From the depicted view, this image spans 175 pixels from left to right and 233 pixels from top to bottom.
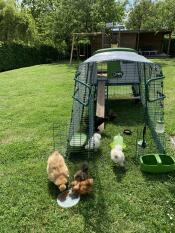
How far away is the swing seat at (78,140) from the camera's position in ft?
13.1

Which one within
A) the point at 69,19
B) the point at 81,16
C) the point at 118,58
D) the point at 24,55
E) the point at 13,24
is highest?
the point at 81,16

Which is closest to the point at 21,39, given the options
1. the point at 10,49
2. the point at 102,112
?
the point at 10,49

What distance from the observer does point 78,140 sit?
410 centimetres

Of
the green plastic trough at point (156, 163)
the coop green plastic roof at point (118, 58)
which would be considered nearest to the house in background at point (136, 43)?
the coop green plastic roof at point (118, 58)

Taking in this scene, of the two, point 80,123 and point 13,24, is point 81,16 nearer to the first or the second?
point 13,24

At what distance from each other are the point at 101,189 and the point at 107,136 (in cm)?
162

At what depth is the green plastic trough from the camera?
350cm

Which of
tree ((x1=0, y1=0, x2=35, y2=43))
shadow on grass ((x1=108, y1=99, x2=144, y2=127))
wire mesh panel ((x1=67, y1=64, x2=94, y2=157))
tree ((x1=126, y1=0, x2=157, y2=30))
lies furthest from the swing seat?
tree ((x1=126, y1=0, x2=157, y2=30))

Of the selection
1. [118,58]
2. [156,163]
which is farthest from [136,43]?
[156,163]

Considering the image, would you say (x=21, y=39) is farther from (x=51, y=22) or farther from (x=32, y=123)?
(x=32, y=123)

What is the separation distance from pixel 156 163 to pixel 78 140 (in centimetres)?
112

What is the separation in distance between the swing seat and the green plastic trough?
0.86m

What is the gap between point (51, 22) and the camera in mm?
19156

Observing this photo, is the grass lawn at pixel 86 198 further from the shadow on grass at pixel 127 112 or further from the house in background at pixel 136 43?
the house in background at pixel 136 43
